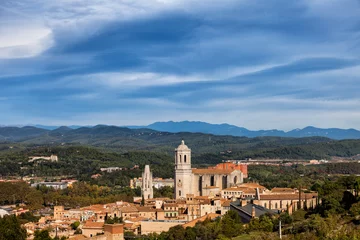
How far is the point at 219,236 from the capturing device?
1791 inches

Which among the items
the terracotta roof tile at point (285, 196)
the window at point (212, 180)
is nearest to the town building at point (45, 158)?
the window at point (212, 180)

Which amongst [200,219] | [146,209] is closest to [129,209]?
[146,209]

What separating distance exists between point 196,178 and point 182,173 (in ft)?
10.3

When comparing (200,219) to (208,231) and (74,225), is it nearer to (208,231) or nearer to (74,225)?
(208,231)

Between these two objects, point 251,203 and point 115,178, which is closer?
point 251,203

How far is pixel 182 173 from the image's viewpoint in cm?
6919

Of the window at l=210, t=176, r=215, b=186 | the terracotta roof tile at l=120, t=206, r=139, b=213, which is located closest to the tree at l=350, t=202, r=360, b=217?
the terracotta roof tile at l=120, t=206, r=139, b=213

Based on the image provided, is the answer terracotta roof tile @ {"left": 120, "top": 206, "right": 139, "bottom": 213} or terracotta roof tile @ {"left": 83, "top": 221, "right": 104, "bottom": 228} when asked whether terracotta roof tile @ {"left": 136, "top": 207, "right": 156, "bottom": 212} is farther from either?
terracotta roof tile @ {"left": 83, "top": 221, "right": 104, "bottom": 228}

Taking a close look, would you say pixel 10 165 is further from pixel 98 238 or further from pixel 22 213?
pixel 98 238

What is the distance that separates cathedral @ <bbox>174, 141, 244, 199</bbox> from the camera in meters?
69.3

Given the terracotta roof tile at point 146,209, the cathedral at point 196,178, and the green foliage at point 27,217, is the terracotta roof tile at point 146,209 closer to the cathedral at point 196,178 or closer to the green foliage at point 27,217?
the cathedral at point 196,178

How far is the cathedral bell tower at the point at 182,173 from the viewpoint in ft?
227

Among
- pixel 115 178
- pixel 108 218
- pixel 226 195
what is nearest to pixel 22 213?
pixel 108 218

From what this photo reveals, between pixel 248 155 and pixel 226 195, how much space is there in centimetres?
13111
